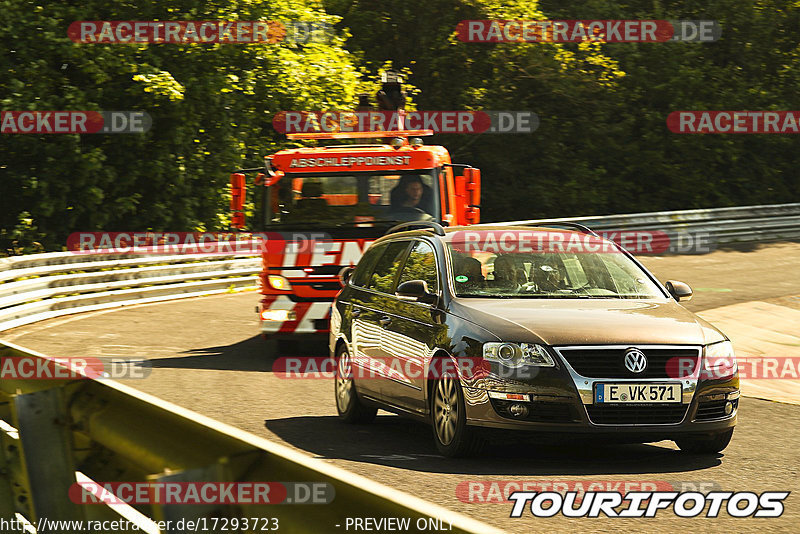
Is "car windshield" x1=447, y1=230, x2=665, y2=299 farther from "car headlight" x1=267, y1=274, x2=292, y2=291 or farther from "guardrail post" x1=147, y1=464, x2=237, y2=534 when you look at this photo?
"guardrail post" x1=147, y1=464, x2=237, y2=534

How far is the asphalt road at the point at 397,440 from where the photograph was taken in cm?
711

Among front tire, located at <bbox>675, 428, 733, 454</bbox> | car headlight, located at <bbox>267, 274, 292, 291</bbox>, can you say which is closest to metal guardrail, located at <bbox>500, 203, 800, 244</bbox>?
car headlight, located at <bbox>267, 274, 292, 291</bbox>

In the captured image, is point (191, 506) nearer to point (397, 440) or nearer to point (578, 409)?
point (578, 409)

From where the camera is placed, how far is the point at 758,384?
12828 millimetres

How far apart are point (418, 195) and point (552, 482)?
8.17 metres

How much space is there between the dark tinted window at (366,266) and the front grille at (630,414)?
3.04m

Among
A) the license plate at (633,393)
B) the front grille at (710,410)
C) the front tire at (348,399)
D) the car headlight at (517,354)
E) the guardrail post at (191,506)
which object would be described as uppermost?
the guardrail post at (191,506)

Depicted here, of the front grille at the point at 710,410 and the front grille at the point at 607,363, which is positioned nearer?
the front grille at the point at 607,363
